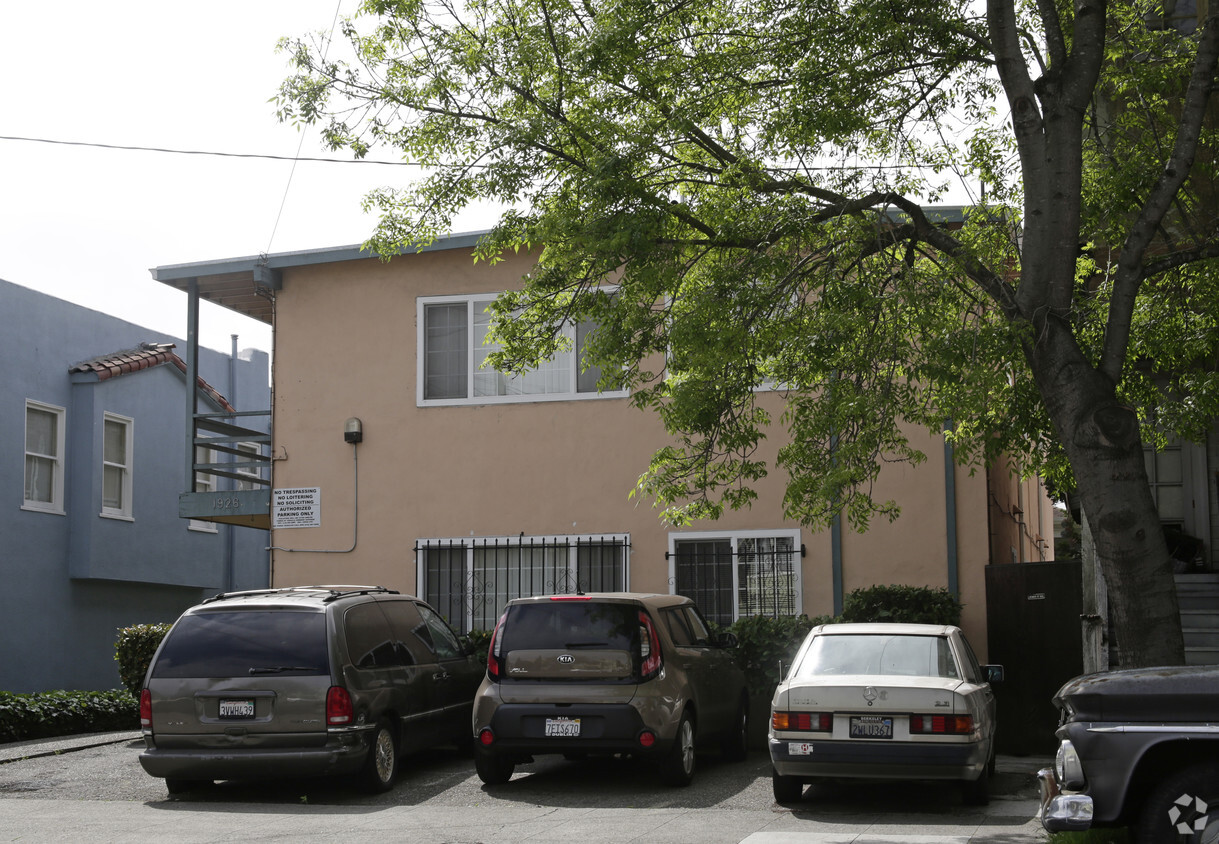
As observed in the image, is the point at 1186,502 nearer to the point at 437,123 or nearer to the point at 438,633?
the point at 438,633

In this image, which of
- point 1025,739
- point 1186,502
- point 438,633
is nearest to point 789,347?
point 438,633

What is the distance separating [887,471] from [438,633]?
5.43 meters

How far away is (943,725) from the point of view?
915cm

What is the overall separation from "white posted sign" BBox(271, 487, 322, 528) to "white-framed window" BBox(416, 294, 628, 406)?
73.0 inches

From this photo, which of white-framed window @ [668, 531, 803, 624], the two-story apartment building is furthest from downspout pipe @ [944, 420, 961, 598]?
white-framed window @ [668, 531, 803, 624]

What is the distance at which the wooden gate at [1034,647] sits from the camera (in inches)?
525

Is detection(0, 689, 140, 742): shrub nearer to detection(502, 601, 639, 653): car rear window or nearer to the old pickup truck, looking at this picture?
detection(502, 601, 639, 653): car rear window

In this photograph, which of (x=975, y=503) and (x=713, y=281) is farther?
(x=975, y=503)

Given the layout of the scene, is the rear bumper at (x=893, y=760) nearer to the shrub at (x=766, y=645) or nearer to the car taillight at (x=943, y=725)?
the car taillight at (x=943, y=725)

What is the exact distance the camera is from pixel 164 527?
81.1 ft

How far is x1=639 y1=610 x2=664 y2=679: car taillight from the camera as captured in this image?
10445 mm

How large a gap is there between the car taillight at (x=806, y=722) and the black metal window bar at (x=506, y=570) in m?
5.87

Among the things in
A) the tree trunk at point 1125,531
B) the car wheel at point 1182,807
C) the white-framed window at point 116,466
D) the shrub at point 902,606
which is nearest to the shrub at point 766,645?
the shrub at point 902,606

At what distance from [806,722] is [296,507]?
890 centimetres
